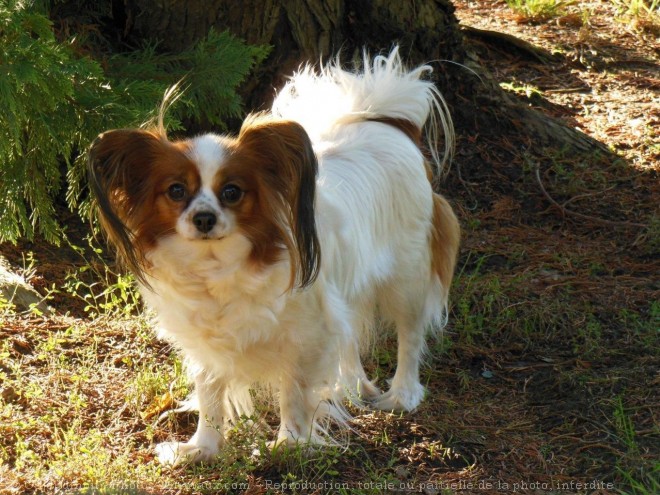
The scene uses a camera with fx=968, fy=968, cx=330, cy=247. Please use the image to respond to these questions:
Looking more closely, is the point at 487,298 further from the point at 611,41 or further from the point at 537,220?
the point at 611,41

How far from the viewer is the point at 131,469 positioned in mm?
3721

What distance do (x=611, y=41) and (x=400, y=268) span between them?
4.23 m

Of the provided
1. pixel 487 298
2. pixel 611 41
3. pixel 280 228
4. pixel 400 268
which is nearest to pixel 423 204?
pixel 400 268

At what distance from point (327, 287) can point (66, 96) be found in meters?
1.48

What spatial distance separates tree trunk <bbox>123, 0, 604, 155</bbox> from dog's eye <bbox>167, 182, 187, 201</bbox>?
7.25 feet

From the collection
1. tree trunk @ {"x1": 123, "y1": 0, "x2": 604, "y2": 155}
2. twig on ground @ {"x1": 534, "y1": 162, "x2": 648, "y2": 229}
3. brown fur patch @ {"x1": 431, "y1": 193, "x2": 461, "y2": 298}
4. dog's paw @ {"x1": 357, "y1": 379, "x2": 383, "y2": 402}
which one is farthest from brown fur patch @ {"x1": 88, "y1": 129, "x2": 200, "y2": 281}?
twig on ground @ {"x1": 534, "y1": 162, "x2": 648, "y2": 229}

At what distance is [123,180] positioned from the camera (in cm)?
341

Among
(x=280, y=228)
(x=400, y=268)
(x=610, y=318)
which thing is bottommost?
(x=610, y=318)

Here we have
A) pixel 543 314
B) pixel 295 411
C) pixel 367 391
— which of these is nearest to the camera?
pixel 295 411

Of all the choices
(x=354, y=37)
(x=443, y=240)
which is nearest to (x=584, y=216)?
(x=443, y=240)

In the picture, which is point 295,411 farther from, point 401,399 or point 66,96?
point 66,96

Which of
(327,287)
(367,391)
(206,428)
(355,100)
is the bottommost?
(367,391)

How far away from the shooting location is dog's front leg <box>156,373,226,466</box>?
12.7ft

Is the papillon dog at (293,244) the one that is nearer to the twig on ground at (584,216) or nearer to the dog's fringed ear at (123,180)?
the dog's fringed ear at (123,180)
